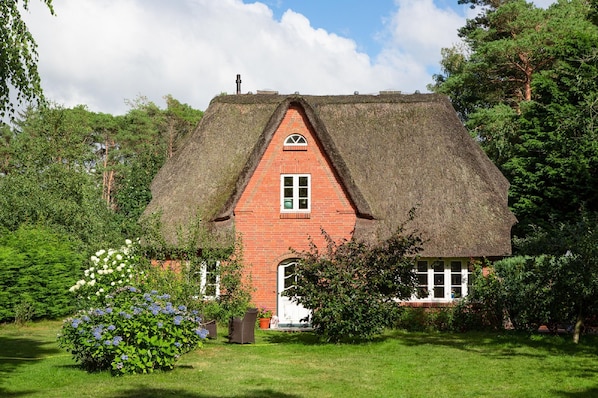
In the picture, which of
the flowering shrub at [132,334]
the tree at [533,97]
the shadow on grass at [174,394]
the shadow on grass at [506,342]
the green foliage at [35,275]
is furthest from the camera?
the tree at [533,97]

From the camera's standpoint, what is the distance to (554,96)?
30.9 meters

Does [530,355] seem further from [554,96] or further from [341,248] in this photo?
[554,96]

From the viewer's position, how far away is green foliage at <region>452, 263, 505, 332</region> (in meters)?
21.7

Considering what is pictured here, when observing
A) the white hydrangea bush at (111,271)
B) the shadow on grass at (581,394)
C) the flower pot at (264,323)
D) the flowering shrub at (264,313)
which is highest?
the white hydrangea bush at (111,271)

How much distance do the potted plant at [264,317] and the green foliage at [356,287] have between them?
537cm

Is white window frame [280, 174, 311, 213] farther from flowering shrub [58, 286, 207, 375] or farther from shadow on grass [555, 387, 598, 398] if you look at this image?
shadow on grass [555, 387, 598, 398]

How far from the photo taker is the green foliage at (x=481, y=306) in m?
21.7

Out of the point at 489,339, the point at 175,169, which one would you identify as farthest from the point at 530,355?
the point at 175,169

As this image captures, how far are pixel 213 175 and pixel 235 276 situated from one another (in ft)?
20.3

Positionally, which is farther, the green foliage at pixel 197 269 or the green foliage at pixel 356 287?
the green foliage at pixel 197 269

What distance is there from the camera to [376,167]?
1045 inches

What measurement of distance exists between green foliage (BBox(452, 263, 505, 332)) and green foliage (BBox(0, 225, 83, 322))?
12858 mm

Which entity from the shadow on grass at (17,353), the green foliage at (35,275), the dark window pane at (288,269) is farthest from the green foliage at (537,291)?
the green foliage at (35,275)

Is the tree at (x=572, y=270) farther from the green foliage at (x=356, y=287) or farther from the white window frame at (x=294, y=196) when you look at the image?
the white window frame at (x=294, y=196)
